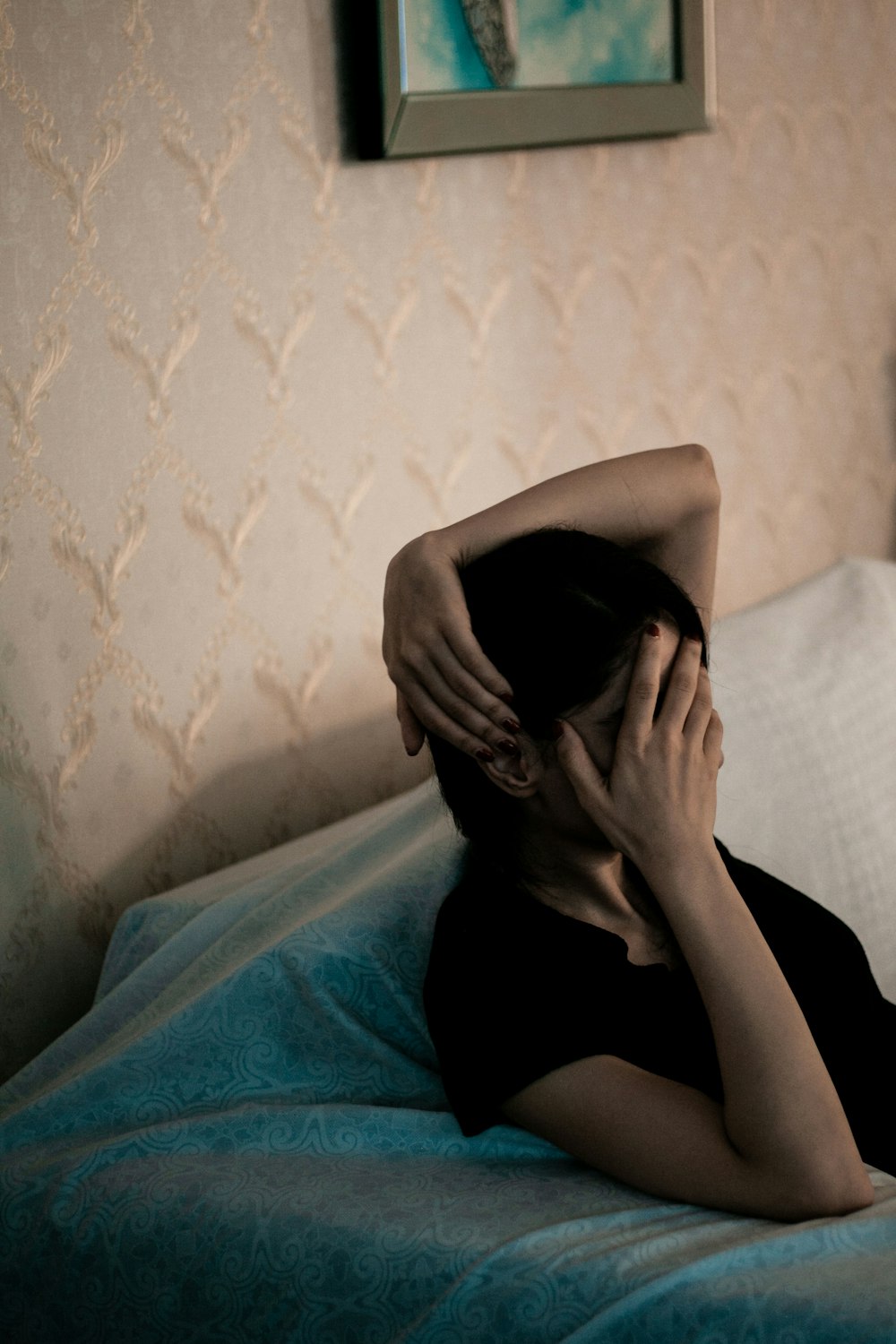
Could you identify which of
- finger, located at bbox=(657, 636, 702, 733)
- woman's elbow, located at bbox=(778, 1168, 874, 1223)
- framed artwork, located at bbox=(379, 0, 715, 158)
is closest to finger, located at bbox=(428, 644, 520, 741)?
finger, located at bbox=(657, 636, 702, 733)

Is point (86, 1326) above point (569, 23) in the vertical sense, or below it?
below

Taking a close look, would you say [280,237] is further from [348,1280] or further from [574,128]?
[348,1280]

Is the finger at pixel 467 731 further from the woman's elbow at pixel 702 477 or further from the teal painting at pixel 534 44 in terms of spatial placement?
the teal painting at pixel 534 44

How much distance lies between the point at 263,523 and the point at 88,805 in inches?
16.0

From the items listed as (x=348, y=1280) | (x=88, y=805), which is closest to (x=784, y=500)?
(x=88, y=805)

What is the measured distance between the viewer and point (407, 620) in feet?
3.69

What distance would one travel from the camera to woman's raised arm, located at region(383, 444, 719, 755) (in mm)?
1069

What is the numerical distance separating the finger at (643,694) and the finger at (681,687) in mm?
18

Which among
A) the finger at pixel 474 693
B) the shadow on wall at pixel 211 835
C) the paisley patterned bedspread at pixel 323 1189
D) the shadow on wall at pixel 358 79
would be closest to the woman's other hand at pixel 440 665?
the finger at pixel 474 693

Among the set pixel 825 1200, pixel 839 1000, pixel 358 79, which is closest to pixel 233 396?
pixel 358 79

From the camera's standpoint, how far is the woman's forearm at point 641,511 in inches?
49.4

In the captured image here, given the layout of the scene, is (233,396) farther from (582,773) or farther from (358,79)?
(582,773)

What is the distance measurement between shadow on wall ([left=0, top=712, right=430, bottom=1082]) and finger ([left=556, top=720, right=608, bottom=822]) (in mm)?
655

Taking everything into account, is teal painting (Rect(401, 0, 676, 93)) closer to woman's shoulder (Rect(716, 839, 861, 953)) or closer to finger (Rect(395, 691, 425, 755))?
finger (Rect(395, 691, 425, 755))
